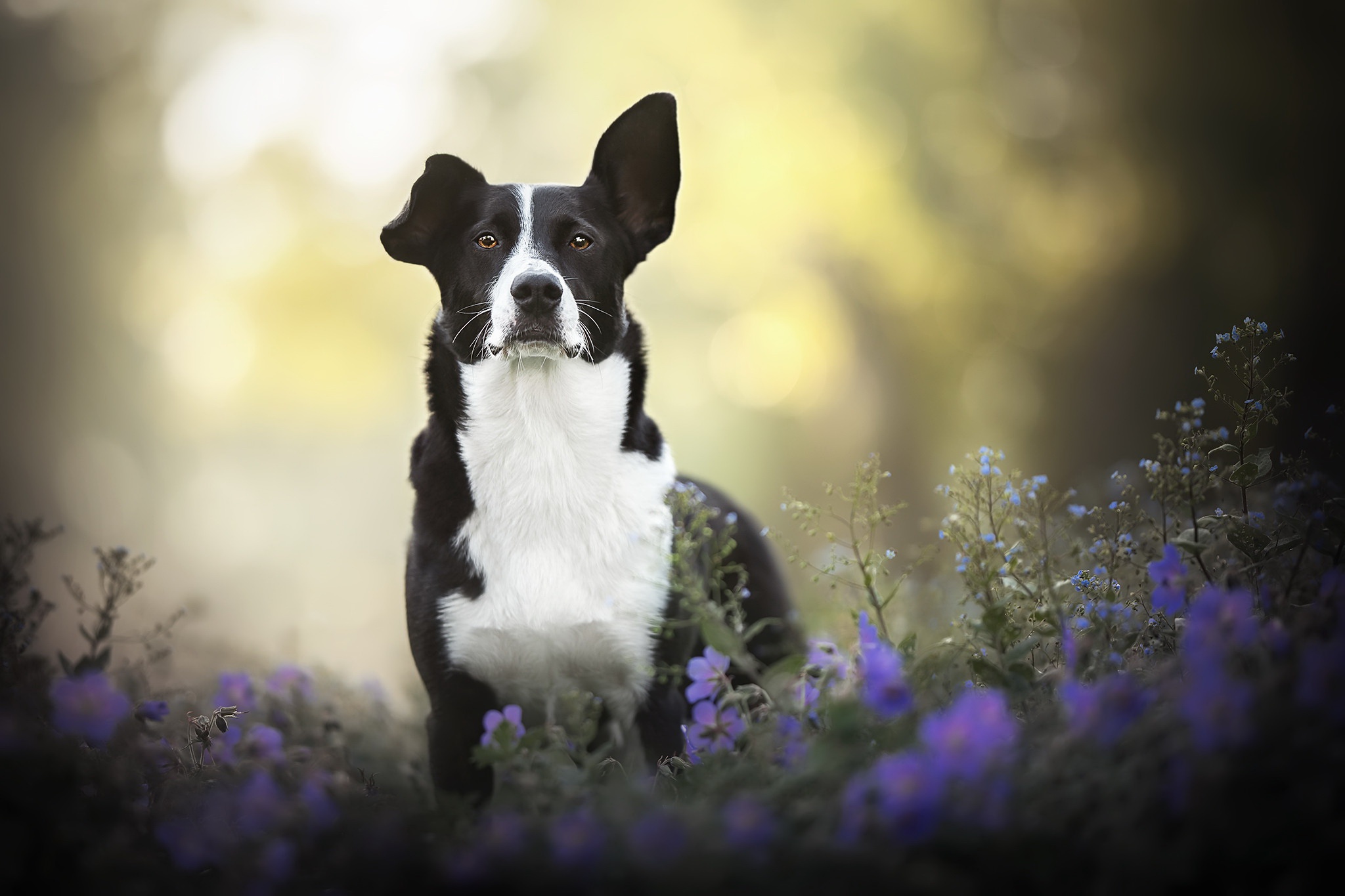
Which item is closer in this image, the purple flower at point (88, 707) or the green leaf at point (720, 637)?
the purple flower at point (88, 707)

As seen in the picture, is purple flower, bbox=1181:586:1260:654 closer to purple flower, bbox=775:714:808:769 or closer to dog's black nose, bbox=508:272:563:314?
purple flower, bbox=775:714:808:769

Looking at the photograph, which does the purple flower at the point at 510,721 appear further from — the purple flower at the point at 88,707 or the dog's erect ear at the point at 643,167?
the dog's erect ear at the point at 643,167

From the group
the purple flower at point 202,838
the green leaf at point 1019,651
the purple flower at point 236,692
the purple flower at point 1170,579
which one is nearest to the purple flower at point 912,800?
the green leaf at point 1019,651

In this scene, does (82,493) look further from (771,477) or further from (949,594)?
(949,594)

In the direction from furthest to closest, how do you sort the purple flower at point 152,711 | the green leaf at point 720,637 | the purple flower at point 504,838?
1. the purple flower at point 152,711
2. the green leaf at point 720,637
3. the purple flower at point 504,838

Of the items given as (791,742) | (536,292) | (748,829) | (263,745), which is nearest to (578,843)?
(748,829)

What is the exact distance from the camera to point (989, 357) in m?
8.51

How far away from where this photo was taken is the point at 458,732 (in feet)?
9.18

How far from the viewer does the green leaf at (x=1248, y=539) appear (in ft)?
7.50

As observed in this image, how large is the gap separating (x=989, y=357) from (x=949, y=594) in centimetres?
453

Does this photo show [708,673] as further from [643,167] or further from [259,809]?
[643,167]

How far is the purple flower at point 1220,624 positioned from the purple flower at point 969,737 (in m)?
0.35

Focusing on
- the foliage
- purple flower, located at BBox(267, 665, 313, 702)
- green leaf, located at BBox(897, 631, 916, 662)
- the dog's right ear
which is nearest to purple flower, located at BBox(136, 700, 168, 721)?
the foliage

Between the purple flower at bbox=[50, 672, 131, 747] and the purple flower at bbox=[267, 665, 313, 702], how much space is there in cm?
172
